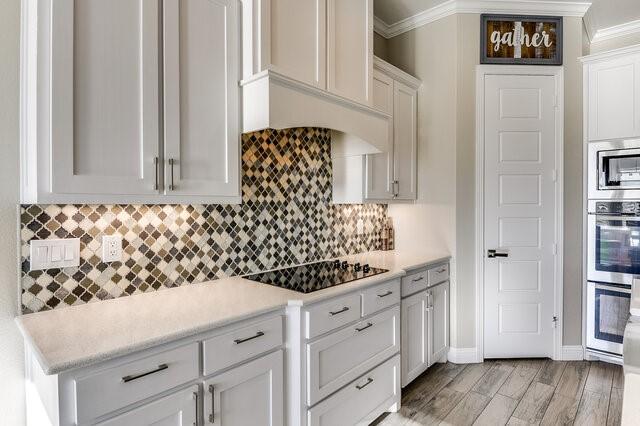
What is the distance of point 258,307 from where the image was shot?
5.24ft

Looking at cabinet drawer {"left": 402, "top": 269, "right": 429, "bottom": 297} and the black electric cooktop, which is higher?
the black electric cooktop

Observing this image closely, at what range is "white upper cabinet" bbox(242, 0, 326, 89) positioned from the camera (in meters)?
1.80

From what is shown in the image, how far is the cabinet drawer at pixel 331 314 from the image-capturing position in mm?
1770

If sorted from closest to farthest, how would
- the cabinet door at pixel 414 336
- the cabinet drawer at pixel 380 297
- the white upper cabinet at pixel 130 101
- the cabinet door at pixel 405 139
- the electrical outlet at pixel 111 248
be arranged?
1. the white upper cabinet at pixel 130 101
2. the electrical outlet at pixel 111 248
3. the cabinet drawer at pixel 380 297
4. the cabinet door at pixel 414 336
5. the cabinet door at pixel 405 139

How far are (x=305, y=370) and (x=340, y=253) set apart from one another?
128 cm

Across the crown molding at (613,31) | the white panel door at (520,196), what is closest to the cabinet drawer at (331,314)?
the white panel door at (520,196)

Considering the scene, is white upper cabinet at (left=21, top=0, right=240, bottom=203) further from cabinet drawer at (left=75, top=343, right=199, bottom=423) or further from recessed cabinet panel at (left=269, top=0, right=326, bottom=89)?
cabinet drawer at (left=75, top=343, right=199, bottom=423)

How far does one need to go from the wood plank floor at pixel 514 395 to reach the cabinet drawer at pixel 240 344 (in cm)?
115

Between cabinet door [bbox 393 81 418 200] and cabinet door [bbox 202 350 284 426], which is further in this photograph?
cabinet door [bbox 393 81 418 200]

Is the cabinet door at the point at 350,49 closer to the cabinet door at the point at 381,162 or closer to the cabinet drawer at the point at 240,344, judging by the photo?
the cabinet door at the point at 381,162

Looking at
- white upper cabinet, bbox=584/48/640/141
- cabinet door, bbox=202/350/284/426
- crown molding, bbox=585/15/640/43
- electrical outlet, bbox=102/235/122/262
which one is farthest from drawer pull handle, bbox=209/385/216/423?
crown molding, bbox=585/15/640/43

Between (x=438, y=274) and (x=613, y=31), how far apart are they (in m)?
2.79

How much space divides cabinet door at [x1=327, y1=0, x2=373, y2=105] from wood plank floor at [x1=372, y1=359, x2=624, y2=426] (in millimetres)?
2044

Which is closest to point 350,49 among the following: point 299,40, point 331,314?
point 299,40
